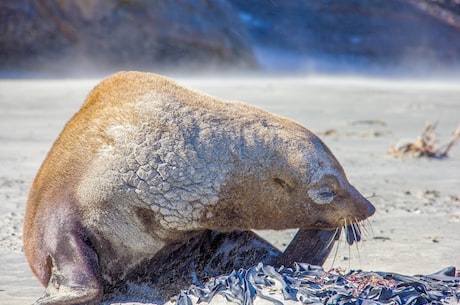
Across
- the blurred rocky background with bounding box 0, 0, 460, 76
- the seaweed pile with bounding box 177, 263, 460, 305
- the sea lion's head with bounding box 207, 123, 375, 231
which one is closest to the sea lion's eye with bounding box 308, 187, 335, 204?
the sea lion's head with bounding box 207, 123, 375, 231

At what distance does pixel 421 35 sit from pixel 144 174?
19.7 metres

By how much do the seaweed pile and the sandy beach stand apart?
796mm

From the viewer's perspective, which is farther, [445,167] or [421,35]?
[421,35]

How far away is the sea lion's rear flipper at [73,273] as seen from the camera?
427cm

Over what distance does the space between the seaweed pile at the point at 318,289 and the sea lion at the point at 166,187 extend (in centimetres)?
52

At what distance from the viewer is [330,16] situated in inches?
896

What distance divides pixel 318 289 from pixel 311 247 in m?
0.83

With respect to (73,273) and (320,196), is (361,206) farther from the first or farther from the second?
(73,273)

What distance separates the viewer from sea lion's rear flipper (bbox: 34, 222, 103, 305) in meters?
4.27

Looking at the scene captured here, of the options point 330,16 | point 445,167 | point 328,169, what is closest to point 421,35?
point 330,16

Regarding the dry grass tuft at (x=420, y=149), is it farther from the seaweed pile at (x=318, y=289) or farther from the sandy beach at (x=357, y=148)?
the seaweed pile at (x=318, y=289)

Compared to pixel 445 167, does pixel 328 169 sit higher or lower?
higher

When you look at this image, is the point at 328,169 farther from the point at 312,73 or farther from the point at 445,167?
the point at 312,73

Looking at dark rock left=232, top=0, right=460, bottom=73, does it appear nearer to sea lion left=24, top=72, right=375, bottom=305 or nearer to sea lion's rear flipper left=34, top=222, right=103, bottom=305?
sea lion left=24, top=72, right=375, bottom=305
